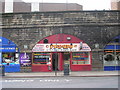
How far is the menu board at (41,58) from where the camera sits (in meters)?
22.3

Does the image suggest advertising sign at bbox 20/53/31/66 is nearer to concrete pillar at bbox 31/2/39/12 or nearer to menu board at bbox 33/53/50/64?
menu board at bbox 33/53/50/64

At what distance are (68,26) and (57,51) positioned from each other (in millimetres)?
2867

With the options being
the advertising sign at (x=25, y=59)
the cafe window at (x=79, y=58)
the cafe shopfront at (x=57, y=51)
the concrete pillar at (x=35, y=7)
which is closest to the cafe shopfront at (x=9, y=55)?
the advertising sign at (x=25, y=59)

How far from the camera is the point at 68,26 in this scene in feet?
72.4

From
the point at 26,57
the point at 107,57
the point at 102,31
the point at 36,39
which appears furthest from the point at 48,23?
the point at 107,57

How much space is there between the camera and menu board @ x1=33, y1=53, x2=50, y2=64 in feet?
73.3

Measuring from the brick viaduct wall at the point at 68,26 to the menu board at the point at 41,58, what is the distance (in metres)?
1.02

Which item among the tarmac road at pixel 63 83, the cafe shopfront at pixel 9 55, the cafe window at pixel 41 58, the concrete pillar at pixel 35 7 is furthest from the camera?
the concrete pillar at pixel 35 7

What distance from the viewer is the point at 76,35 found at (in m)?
22.1

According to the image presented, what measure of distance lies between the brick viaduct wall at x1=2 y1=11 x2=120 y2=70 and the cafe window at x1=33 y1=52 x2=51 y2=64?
1.04 metres

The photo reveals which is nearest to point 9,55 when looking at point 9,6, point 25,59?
point 25,59

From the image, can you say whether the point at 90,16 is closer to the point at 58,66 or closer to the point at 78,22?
the point at 78,22

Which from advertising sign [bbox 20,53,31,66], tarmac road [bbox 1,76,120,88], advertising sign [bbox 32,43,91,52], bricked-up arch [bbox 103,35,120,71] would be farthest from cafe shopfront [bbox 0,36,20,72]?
bricked-up arch [bbox 103,35,120,71]

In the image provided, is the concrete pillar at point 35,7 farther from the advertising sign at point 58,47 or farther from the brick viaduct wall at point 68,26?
the advertising sign at point 58,47
